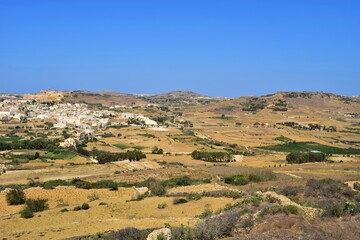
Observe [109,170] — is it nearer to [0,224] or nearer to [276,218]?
[0,224]

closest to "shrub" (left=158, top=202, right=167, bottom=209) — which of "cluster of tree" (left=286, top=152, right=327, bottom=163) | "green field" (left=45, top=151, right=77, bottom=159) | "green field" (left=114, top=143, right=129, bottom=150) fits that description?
"cluster of tree" (left=286, top=152, right=327, bottom=163)

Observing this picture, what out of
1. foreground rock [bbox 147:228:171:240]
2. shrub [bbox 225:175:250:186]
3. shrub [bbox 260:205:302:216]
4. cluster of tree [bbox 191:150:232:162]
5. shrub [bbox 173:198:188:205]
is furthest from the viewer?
cluster of tree [bbox 191:150:232:162]

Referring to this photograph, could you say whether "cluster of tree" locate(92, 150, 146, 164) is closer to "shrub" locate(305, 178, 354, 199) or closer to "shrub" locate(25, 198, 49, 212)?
"shrub" locate(25, 198, 49, 212)

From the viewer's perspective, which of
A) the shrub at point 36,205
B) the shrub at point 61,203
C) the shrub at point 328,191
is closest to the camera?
the shrub at point 328,191

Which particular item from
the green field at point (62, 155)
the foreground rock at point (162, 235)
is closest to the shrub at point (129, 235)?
the foreground rock at point (162, 235)

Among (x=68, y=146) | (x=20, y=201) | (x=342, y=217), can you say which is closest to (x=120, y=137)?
(x=68, y=146)

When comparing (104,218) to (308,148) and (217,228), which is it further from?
(308,148)

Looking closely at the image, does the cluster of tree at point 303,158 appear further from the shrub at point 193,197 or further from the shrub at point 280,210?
the shrub at point 280,210

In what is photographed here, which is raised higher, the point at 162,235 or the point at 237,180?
the point at 162,235

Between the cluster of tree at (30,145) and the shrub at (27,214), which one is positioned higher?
the cluster of tree at (30,145)

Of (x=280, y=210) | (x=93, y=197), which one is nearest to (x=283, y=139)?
(x=93, y=197)

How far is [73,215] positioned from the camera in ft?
83.9

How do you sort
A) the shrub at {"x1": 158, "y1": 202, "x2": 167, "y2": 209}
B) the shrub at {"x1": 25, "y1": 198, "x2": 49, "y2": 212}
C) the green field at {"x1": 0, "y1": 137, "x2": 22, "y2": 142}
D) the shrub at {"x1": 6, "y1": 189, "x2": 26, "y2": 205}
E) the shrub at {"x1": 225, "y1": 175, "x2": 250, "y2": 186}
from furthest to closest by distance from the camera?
the green field at {"x1": 0, "y1": 137, "x2": 22, "y2": 142} < the shrub at {"x1": 225, "y1": 175, "x2": 250, "y2": 186} < the shrub at {"x1": 6, "y1": 189, "x2": 26, "y2": 205} < the shrub at {"x1": 25, "y1": 198, "x2": 49, "y2": 212} < the shrub at {"x1": 158, "y1": 202, "x2": 167, "y2": 209}

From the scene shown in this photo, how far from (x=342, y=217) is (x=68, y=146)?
243 feet
